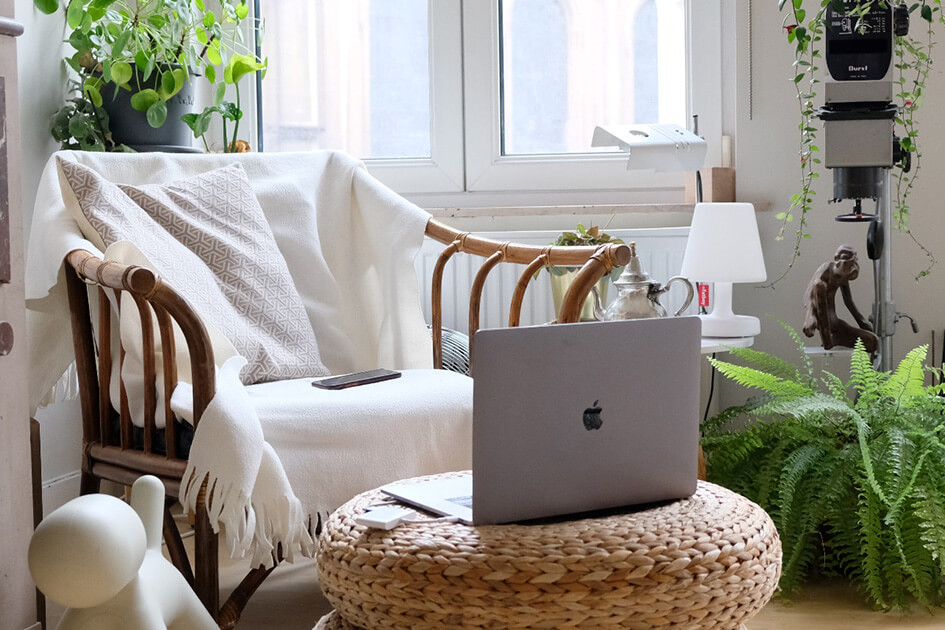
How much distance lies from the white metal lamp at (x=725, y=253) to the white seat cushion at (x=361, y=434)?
2.59ft

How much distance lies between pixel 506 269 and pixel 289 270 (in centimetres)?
75

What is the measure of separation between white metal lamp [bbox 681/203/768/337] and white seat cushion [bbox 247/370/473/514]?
0.79 meters

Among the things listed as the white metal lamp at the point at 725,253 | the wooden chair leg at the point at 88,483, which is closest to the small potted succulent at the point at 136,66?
the wooden chair leg at the point at 88,483

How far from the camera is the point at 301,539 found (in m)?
1.58

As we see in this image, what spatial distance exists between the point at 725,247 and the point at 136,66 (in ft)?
4.58

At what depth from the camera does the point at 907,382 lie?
6.36ft

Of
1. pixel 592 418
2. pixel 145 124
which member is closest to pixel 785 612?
pixel 592 418

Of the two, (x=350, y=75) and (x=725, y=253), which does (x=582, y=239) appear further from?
(x=350, y=75)

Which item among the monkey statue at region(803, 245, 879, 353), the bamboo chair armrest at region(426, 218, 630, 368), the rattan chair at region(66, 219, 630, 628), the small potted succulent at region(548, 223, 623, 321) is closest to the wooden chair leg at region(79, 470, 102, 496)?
Result: the rattan chair at region(66, 219, 630, 628)

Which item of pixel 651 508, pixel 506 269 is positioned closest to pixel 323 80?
pixel 506 269

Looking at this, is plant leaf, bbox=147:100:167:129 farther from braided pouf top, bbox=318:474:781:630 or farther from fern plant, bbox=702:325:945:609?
braided pouf top, bbox=318:474:781:630

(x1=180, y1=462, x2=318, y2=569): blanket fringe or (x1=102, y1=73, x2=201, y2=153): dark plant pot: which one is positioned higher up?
(x1=102, y1=73, x2=201, y2=153): dark plant pot

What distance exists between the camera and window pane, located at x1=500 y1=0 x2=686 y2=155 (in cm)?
285

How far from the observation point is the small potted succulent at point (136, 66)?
2.27m
